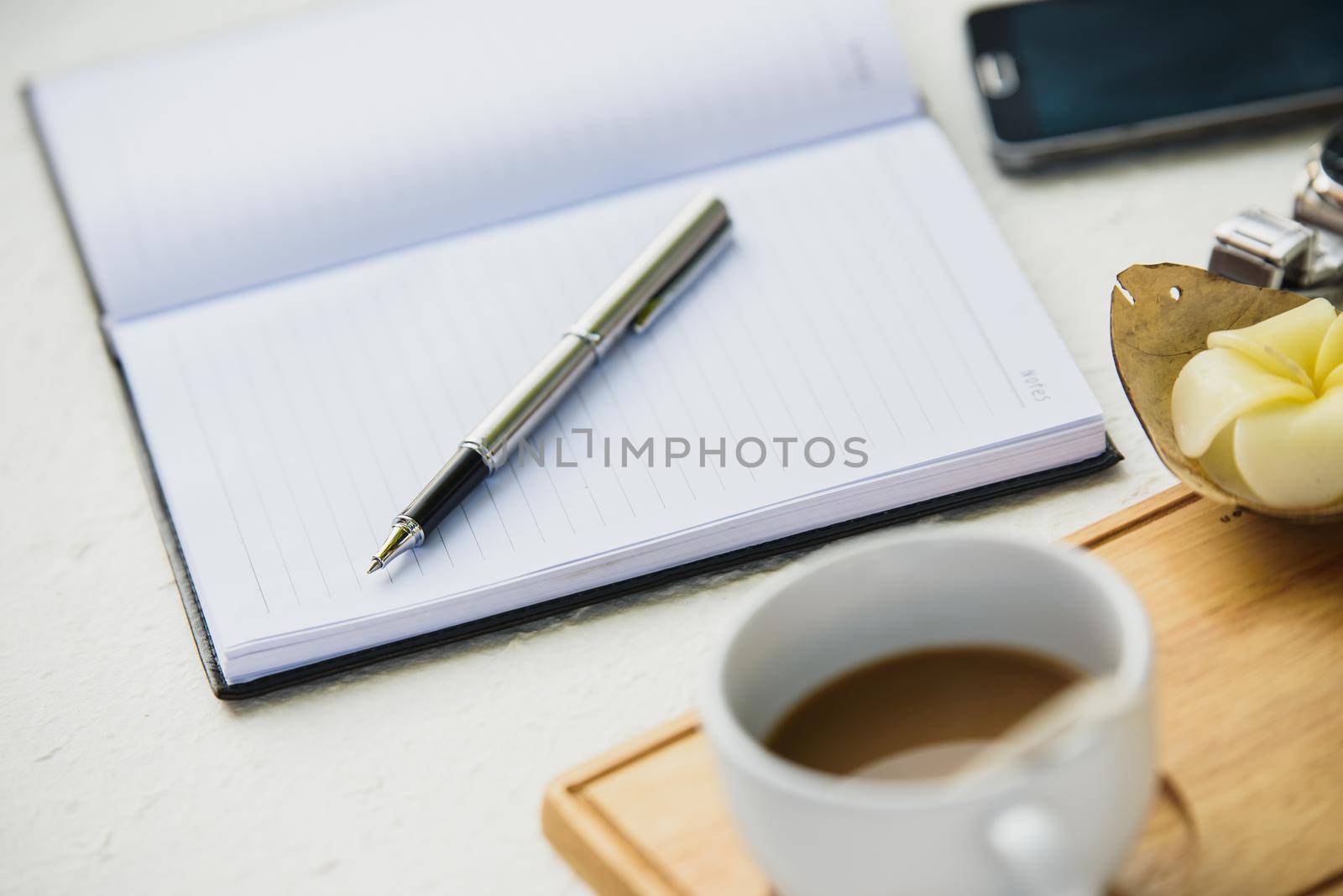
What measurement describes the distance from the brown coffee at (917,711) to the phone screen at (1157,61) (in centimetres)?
38

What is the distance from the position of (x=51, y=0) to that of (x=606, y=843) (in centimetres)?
71

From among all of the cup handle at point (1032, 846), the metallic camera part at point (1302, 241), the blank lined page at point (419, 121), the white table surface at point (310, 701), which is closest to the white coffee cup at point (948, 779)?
the cup handle at point (1032, 846)

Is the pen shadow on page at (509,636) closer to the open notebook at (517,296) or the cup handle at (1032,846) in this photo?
the open notebook at (517,296)

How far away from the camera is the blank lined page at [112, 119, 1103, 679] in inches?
19.0

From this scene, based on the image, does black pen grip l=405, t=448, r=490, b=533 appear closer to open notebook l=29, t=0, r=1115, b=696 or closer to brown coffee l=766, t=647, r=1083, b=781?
open notebook l=29, t=0, r=1115, b=696

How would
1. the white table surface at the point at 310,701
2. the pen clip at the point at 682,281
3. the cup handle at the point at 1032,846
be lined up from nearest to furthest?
the cup handle at the point at 1032,846, the white table surface at the point at 310,701, the pen clip at the point at 682,281

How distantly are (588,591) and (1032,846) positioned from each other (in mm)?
243

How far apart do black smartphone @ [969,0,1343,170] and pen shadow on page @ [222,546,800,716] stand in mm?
286

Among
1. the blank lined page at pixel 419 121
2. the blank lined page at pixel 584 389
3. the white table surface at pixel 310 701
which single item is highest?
the blank lined page at pixel 419 121

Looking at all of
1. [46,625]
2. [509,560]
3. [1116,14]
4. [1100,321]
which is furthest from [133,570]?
[1116,14]

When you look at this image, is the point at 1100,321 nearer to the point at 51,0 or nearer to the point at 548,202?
the point at 548,202

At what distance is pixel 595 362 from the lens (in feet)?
1.84

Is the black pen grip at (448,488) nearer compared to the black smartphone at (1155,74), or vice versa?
the black pen grip at (448,488)

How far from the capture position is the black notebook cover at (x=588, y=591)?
1.54ft
